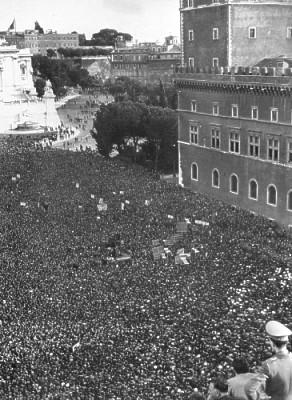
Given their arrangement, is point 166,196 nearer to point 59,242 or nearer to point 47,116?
point 59,242

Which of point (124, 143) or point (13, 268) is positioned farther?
point (124, 143)

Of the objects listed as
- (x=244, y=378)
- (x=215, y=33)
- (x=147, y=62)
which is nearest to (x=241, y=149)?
(x=215, y=33)

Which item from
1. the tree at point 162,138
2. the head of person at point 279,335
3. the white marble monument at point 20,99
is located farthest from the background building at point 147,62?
the head of person at point 279,335

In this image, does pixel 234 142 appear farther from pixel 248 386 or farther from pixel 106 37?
pixel 106 37

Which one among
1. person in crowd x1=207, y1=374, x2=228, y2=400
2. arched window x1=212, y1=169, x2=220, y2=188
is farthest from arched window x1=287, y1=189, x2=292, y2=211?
person in crowd x1=207, y1=374, x2=228, y2=400

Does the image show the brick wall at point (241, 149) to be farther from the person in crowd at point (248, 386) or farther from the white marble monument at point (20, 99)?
the white marble monument at point (20, 99)

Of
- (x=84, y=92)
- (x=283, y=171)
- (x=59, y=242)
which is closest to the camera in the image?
(x=59, y=242)

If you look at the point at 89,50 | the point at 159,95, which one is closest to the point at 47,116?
the point at 159,95
